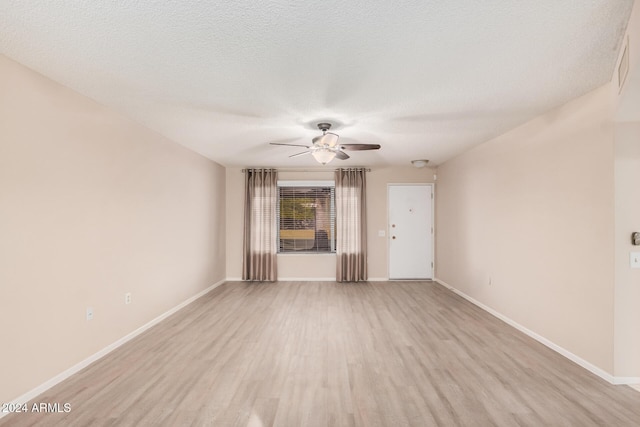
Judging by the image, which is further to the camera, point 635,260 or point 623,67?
point 635,260

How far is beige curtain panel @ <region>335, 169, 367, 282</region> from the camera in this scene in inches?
231

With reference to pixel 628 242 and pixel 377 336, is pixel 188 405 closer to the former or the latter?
pixel 377 336

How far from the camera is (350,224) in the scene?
5.85 metres

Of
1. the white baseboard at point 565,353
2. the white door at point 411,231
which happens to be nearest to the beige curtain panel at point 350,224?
the white door at point 411,231

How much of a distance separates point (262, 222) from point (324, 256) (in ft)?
4.80

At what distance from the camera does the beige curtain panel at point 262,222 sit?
5.89 metres

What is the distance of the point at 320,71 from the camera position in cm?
210

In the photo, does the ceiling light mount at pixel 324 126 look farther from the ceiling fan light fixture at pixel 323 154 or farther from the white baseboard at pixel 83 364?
the white baseboard at pixel 83 364

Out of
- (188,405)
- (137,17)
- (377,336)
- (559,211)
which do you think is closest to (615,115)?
(559,211)

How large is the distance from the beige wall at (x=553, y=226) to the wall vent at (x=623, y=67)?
492mm

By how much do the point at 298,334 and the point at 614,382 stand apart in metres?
2.75

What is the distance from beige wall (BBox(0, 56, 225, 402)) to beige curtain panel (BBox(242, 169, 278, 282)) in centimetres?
207

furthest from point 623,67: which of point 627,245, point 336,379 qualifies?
point 336,379

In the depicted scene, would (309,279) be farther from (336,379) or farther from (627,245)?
(627,245)
